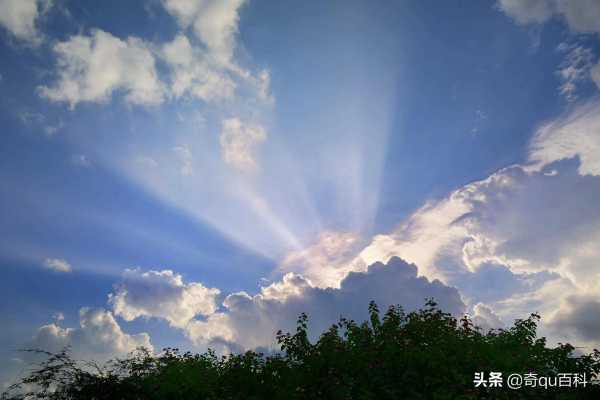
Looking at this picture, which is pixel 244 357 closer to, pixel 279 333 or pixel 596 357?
pixel 279 333

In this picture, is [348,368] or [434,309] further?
[434,309]

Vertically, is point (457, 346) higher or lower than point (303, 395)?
higher

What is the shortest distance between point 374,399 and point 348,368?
2.56 meters

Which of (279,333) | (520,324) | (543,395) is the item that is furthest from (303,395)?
(520,324)

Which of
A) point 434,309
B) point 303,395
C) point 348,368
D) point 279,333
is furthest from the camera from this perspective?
point 434,309

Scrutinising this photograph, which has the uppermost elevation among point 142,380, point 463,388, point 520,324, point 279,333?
point 520,324

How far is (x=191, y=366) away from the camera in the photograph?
24062 mm

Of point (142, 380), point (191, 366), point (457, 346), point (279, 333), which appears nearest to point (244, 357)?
point (279, 333)

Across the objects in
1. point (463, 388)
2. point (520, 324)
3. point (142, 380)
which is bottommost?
point (142, 380)

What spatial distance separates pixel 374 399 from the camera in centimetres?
1577

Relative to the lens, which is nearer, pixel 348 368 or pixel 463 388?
pixel 463 388

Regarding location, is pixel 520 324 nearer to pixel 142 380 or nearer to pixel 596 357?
pixel 596 357

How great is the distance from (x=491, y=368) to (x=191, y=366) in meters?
16.0

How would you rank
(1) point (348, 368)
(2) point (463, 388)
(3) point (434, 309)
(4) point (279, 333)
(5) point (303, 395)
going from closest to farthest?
1. (2) point (463, 388)
2. (5) point (303, 395)
3. (1) point (348, 368)
4. (4) point (279, 333)
5. (3) point (434, 309)
